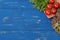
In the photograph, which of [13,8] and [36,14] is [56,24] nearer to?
[36,14]

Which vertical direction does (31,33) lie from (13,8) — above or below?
below

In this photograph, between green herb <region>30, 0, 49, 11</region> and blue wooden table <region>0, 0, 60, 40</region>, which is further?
green herb <region>30, 0, 49, 11</region>

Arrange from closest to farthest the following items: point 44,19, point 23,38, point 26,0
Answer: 1. point 23,38
2. point 44,19
3. point 26,0

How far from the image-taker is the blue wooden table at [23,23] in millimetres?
1542

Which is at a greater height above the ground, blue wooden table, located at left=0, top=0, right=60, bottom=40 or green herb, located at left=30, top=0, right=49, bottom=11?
green herb, located at left=30, top=0, right=49, bottom=11

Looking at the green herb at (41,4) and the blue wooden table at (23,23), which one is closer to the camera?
the blue wooden table at (23,23)

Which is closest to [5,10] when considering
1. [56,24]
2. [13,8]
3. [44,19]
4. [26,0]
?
[13,8]

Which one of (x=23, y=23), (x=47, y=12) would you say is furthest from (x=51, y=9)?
(x=23, y=23)

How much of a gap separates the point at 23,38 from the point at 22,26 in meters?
0.10

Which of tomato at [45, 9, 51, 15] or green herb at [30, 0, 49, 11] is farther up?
green herb at [30, 0, 49, 11]

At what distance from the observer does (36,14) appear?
1664 millimetres

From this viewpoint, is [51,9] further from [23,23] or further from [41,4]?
[23,23]

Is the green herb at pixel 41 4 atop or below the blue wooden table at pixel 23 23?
atop

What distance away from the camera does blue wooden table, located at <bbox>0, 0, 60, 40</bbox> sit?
1542mm
